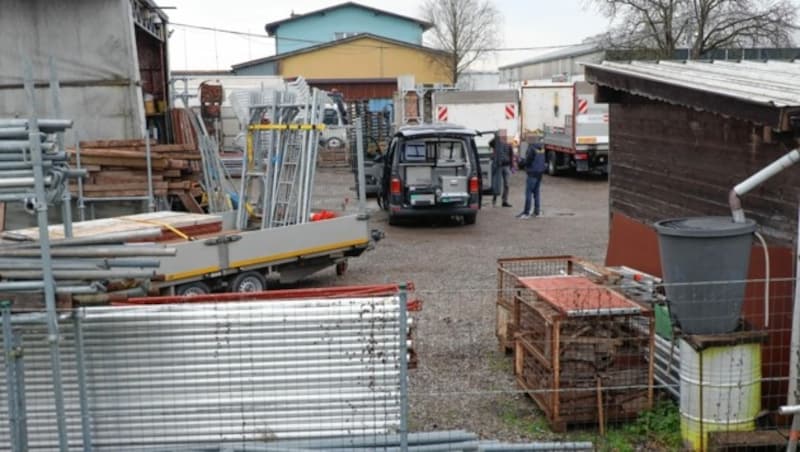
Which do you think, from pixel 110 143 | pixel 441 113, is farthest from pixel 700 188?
pixel 441 113

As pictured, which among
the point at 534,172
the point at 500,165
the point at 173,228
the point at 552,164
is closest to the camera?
the point at 173,228

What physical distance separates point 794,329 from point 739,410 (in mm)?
701

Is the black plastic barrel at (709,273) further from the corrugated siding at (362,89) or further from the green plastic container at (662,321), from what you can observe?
the corrugated siding at (362,89)

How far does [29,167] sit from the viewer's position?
4781 millimetres

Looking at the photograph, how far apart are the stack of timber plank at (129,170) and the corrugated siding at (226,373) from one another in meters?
8.05

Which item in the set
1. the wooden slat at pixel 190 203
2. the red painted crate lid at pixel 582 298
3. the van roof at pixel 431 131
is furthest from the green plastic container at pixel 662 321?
the van roof at pixel 431 131

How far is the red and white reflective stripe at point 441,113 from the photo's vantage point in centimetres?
2653

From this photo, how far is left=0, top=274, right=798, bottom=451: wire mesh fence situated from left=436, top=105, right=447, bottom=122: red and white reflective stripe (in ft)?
64.8

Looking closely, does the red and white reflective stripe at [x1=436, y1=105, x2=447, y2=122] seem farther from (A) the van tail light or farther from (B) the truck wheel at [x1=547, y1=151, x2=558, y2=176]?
(A) the van tail light

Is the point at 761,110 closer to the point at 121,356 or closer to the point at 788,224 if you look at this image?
the point at 788,224

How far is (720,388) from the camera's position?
19.8 feet

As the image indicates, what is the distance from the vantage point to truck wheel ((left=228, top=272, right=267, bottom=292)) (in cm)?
1061

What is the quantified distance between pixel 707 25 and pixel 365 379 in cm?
3010

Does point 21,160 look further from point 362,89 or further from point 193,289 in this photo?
point 362,89
